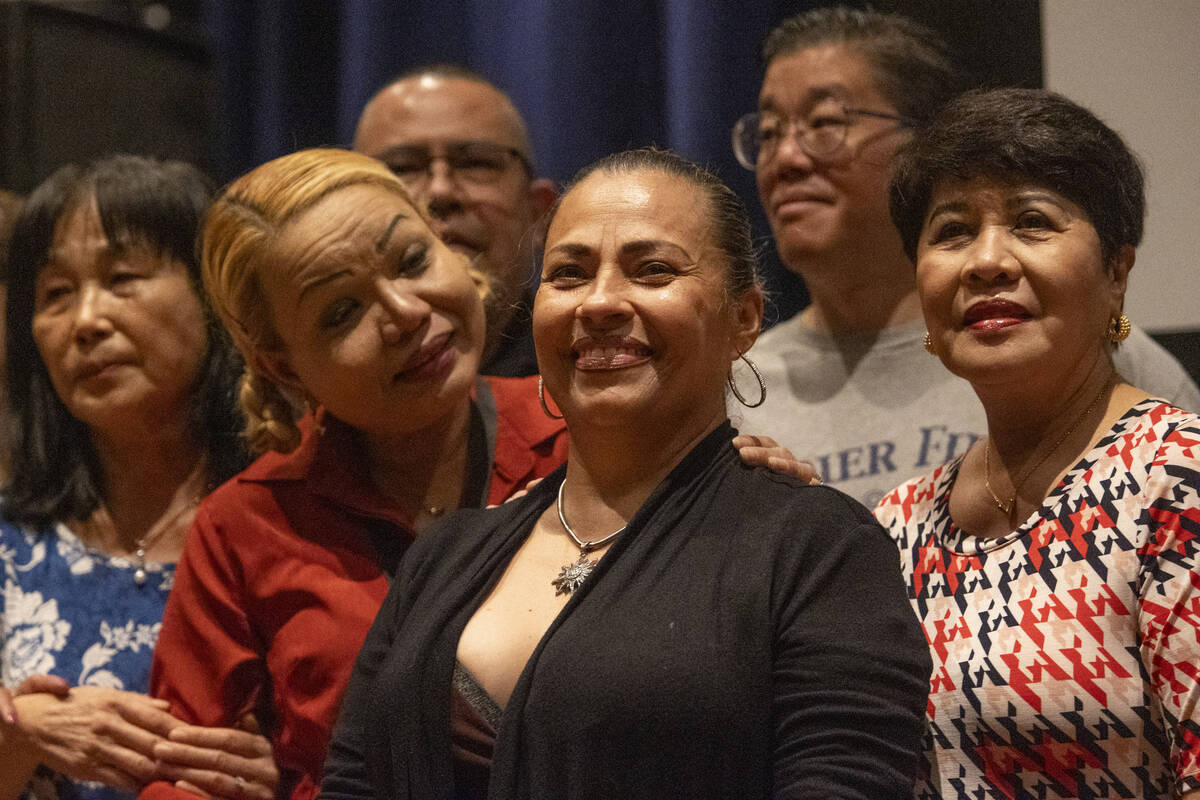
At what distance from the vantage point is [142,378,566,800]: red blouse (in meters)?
1.74

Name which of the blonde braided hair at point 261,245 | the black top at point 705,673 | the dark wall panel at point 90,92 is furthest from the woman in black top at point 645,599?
the dark wall panel at point 90,92

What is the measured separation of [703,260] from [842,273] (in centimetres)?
98

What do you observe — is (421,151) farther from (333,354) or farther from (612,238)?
(612,238)

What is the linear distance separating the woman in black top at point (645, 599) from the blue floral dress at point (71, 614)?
75 centimetres

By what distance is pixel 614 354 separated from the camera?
1.43 m

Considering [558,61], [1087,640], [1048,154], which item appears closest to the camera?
[1087,640]

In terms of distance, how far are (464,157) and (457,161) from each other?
15mm

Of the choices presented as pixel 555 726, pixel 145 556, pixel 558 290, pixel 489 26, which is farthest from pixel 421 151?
pixel 555 726

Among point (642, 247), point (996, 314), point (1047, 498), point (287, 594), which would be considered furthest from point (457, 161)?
point (1047, 498)

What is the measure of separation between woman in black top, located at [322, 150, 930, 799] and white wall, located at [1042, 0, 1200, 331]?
1059 millimetres

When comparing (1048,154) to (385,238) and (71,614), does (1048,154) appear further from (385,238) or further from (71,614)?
(71,614)

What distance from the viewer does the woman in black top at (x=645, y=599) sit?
124 centimetres

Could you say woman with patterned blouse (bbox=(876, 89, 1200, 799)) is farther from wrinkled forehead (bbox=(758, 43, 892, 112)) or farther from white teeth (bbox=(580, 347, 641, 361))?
wrinkled forehead (bbox=(758, 43, 892, 112))

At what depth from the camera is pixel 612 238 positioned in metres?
1.46
